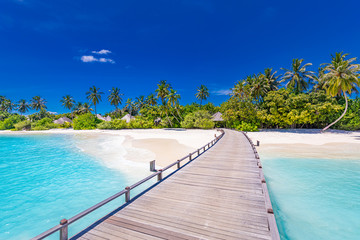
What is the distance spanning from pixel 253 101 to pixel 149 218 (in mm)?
40945

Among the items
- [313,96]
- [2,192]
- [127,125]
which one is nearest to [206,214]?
[2,192]

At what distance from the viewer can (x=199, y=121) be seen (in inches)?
1649

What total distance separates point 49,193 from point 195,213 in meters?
9.15

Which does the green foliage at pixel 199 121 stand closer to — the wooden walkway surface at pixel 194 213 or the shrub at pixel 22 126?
the wooden walkway surface at pixel 194 213

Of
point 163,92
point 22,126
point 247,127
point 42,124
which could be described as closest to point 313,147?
point 247,127

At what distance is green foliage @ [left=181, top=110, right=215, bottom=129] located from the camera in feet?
136

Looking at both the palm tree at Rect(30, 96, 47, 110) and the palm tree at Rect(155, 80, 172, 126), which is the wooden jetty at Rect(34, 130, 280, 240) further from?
the palm tree at Rect(30, 96, 47, 110)

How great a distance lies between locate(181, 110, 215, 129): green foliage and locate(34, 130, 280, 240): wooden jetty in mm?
34373

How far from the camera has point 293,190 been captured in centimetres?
854

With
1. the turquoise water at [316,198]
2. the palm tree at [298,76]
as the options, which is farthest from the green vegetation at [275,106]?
the turquoise water at [316,198]

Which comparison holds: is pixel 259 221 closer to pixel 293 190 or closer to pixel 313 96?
pixel 293 190

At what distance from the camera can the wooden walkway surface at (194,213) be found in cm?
362

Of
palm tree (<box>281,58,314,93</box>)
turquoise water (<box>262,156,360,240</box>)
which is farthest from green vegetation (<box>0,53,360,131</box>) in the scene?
turquoise water (<box>262,156,360,240</box>)

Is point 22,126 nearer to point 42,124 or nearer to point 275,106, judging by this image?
point 42,124
